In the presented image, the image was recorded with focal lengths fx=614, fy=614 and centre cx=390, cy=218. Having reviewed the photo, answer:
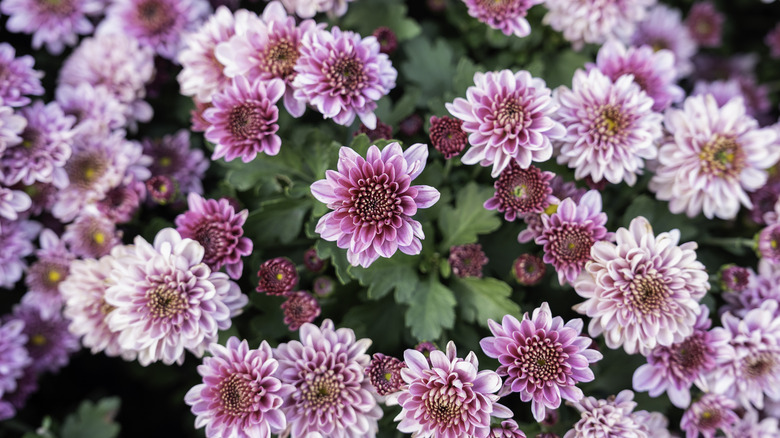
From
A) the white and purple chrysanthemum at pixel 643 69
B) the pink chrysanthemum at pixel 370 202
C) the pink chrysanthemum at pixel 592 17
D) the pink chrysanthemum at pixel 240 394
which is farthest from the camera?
the pink chrysanthemum at pixel 592 17

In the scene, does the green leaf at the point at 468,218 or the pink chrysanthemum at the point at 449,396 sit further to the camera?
the green leaf at the point at 468,218

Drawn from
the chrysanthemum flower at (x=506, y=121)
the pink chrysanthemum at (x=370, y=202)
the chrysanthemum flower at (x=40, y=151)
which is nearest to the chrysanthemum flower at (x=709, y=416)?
the chrysanthemum flower at (x=506, y=121)

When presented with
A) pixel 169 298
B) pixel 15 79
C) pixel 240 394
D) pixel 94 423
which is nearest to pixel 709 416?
pixel 240 394

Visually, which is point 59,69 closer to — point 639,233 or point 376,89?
point 376,89

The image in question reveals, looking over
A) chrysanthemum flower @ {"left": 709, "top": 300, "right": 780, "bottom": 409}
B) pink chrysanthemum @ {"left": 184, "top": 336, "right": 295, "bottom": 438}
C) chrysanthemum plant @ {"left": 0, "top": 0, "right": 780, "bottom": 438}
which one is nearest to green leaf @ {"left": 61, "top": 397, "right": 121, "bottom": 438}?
chrysanthemum plant @ {"left": 0, "top": 0, "right": 780, "bottom": 438}

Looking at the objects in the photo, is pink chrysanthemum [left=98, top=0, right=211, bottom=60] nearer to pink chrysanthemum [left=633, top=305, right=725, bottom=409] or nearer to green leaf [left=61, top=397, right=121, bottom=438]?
green leaf [left=61, top=397, right=121, bottom=438]

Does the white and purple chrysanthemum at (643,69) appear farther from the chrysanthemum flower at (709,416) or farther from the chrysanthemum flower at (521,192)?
the chrysanthemum flower at (709,416)

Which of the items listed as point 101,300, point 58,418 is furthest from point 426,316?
point 58,418

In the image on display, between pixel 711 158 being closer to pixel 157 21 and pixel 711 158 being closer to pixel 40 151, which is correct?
pixel 157 21
